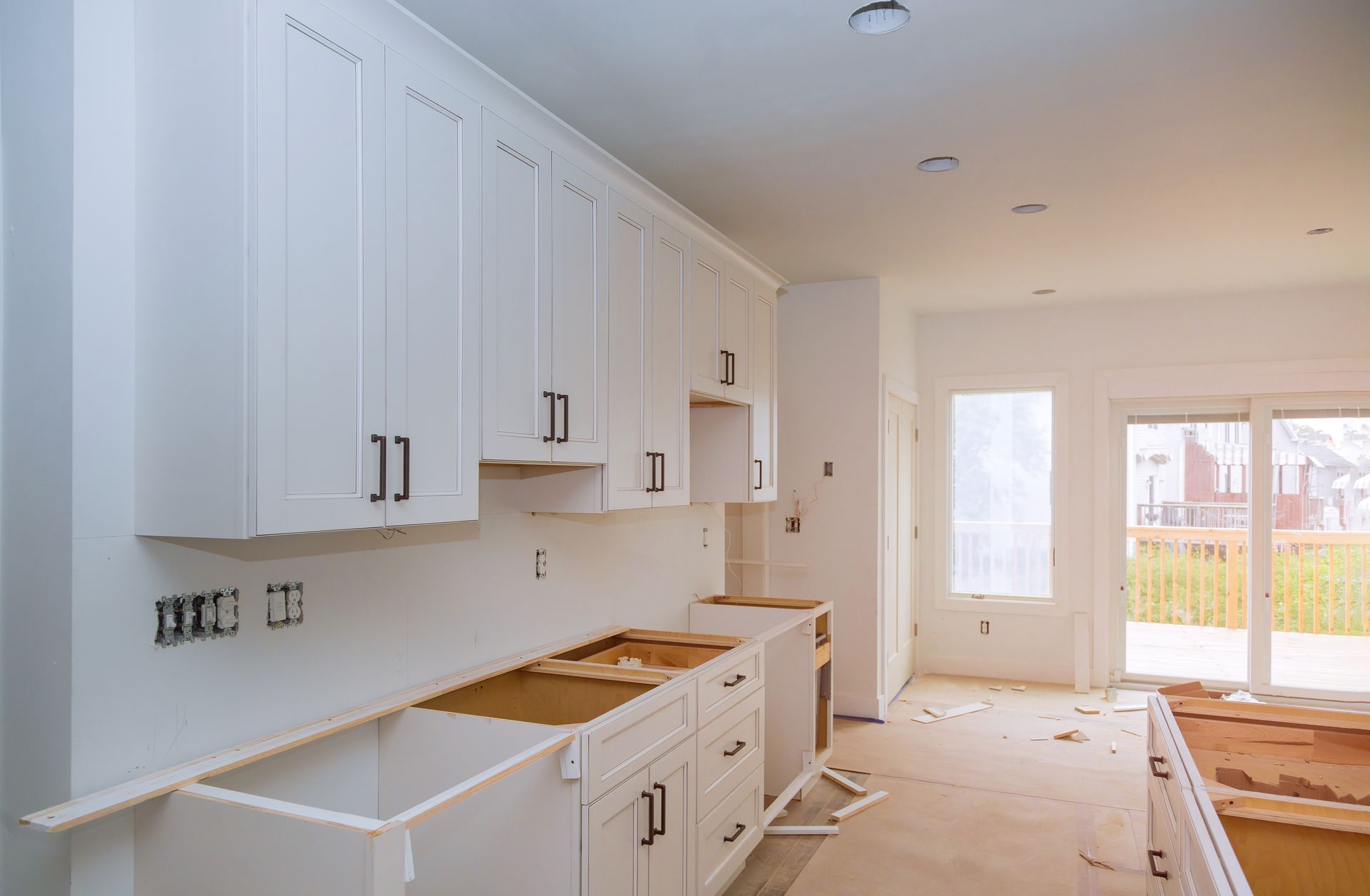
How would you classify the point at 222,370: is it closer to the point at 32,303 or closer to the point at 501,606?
the point at 32,303

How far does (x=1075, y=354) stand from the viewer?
5.96 metres

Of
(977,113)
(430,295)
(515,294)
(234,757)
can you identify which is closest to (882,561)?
(977,113)

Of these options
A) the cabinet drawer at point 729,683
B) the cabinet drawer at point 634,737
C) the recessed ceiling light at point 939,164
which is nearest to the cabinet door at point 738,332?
the recessed ceiling light at point 939,164

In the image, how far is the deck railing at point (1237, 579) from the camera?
5.28m

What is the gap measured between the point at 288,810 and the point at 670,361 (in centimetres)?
208

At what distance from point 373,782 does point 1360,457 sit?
236 inches

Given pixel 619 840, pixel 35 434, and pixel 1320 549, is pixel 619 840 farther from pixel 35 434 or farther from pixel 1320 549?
pixel 1320 549

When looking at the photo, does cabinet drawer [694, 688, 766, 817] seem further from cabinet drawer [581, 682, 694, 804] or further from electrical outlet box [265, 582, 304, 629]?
electrical outlet box [265, 582, 304, 629]

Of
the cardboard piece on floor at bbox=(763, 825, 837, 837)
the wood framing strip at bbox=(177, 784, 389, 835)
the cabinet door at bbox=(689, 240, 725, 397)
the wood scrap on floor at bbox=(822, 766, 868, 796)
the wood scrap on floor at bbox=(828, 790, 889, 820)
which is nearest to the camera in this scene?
the wood framing strip at bbox=(177, 784, 389, 835)

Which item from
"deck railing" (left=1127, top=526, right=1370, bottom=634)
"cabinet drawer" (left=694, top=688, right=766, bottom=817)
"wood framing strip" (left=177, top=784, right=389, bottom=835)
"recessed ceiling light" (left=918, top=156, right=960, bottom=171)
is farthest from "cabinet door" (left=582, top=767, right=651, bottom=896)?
"deck railing" (left=1127, top=526, right=1370, bottom=634)

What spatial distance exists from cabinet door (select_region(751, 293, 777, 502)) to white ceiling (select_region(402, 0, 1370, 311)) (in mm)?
400

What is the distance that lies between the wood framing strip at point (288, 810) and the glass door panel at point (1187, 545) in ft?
18.8

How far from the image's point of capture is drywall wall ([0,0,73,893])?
1545 mm

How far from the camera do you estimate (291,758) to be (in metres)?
1.99
